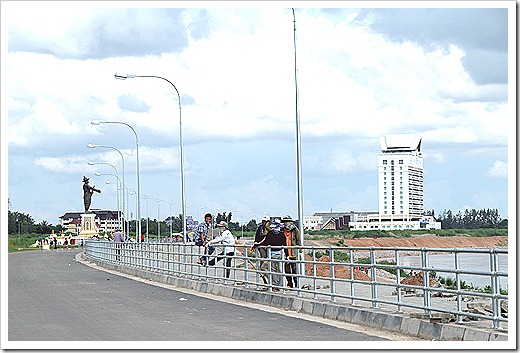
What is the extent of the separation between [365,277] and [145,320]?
2105 centimetres

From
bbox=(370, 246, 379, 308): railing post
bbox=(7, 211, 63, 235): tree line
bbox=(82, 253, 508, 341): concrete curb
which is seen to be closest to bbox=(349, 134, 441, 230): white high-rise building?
bbox=(7, 211, 63, 235): tree line

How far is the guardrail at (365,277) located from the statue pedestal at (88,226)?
4079cm

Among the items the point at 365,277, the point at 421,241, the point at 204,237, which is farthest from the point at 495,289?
the point at 421,241

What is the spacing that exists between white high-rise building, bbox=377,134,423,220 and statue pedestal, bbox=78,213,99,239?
72.8 metres

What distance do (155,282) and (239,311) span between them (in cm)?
1220

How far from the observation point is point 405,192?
548 feet

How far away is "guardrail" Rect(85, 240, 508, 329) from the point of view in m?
13.3

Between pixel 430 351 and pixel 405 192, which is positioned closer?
pixel 430 351

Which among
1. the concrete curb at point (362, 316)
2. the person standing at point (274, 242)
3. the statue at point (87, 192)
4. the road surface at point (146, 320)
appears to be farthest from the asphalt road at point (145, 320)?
the statue at point (87, 192)

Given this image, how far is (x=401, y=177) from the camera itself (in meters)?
162

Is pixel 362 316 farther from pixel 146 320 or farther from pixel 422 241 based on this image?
pixel 422 241

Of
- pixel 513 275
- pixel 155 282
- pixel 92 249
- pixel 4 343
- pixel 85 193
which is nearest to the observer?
pixel 513 275

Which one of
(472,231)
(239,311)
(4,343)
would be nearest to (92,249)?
(239,311)

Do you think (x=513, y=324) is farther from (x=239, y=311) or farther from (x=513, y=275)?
(x=239, y=311)
